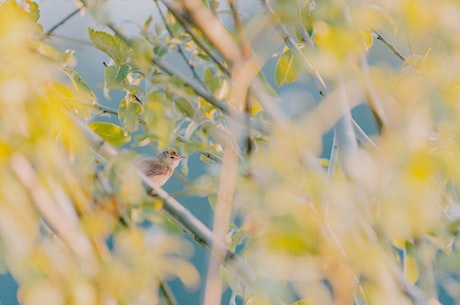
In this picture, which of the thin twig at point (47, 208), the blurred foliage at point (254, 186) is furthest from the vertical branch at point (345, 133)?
the thin twig at point (47, 208)

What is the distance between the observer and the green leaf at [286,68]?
125 centimetres

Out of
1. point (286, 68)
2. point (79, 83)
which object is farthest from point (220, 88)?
point (79, 83)

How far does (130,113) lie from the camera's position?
3.86 ft

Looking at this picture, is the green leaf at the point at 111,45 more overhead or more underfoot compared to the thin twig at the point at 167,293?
more overhead

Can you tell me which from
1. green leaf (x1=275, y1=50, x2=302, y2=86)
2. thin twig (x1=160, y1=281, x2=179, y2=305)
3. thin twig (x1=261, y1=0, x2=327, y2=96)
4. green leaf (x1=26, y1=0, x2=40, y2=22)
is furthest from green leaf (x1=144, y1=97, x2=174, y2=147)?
green leaf (x1=26, y1=0, x2=40, y2=22)

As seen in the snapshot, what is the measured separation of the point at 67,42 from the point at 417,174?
0.69 m

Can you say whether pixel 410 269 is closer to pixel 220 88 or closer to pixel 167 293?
pixel 220 88

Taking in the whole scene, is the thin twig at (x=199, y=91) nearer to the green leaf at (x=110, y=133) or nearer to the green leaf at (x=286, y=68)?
the green leaf at (x=110, y=133)

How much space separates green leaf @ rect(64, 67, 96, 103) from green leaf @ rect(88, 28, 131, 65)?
0.21 ft

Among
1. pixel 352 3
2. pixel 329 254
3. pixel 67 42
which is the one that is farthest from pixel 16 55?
pixel 352 3

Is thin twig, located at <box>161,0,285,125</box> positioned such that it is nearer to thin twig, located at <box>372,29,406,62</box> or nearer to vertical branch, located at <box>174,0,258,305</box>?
vertical branch, located at <box>174,0,258,305</box>

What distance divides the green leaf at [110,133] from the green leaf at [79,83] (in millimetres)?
55

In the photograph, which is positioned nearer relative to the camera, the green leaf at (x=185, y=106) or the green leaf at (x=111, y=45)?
the green leaf at (x=185, y=106)

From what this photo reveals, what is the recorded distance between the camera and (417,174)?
0.55 meters
